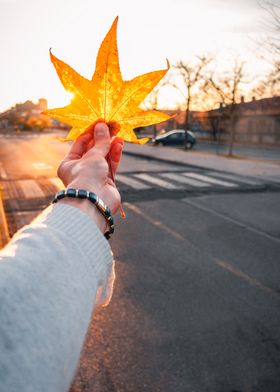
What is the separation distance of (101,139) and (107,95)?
128 mm

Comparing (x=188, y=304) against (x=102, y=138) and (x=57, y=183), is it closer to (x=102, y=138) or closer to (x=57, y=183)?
(x=102, y=138)

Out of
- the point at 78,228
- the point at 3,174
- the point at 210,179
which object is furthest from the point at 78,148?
the point at 3,174

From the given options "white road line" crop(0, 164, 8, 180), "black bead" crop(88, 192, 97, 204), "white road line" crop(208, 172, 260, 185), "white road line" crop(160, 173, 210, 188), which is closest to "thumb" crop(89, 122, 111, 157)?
"black bead" crop(88, 192, 97, 204)

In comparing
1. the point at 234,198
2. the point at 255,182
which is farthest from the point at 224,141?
the point at 234,198

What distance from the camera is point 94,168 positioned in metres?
1.00

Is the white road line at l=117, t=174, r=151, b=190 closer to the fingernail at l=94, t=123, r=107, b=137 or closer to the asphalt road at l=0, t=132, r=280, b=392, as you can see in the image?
the asphalt road at l=0, t=132, r=280, b=392

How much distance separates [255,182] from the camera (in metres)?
12.3

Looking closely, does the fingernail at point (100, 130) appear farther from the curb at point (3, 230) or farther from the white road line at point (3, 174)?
the white road line at point (3, 174)

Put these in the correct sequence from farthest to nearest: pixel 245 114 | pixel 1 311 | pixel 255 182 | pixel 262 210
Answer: pixel 245 114
pixel 255 182
pixel 262 210
pixel 1 311

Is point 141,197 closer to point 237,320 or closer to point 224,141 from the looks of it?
point 237,320

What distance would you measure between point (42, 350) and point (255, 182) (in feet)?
40.9

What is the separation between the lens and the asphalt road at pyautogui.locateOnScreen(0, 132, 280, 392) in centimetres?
296

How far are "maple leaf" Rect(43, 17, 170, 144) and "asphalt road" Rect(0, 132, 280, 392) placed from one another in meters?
2.38

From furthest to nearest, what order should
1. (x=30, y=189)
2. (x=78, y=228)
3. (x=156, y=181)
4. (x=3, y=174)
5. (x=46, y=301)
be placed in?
(x=3, y=174)
(x=156, y=181)
(x=30, y=189)
(x=78, y=228)
(x=46, y=301)
